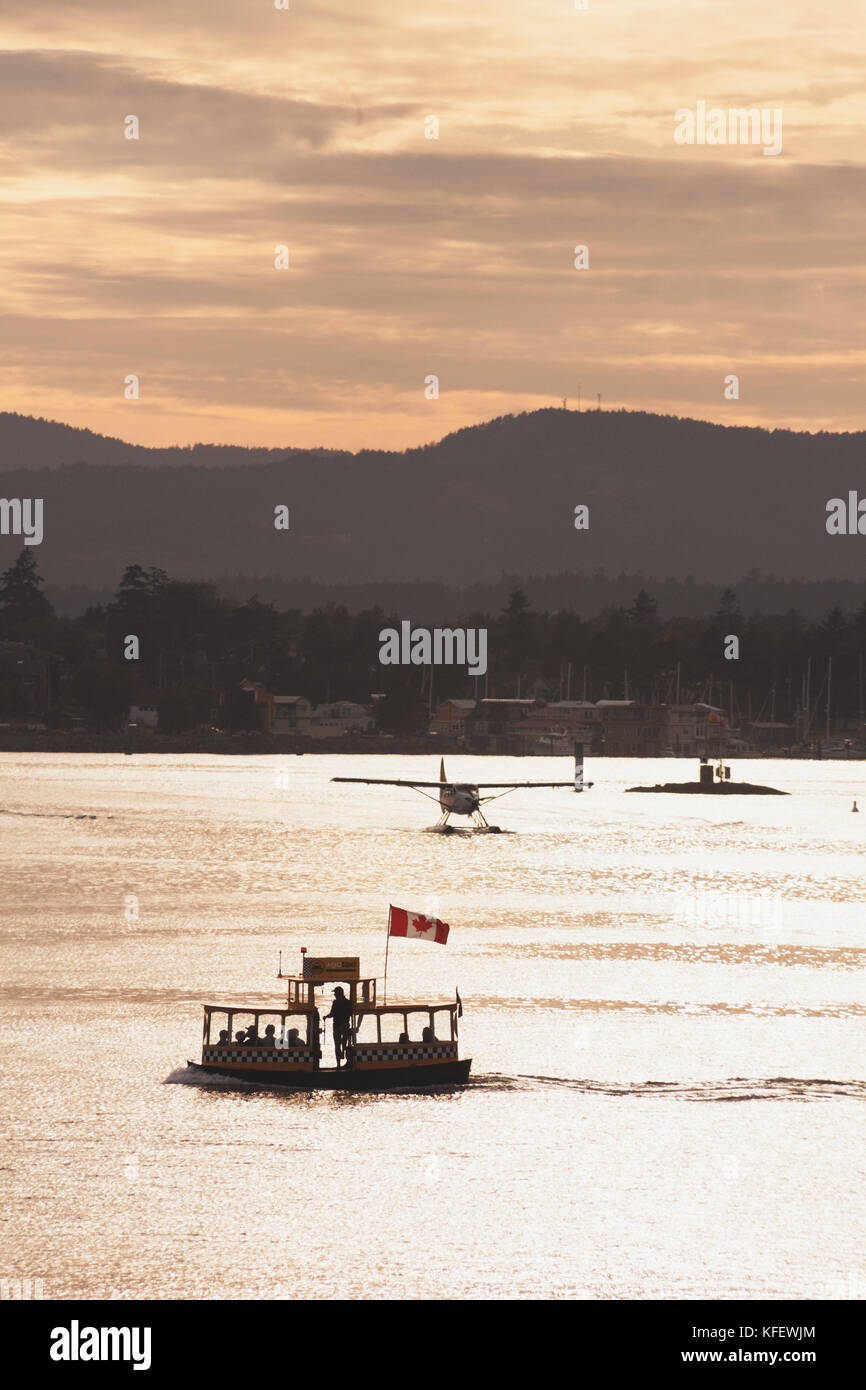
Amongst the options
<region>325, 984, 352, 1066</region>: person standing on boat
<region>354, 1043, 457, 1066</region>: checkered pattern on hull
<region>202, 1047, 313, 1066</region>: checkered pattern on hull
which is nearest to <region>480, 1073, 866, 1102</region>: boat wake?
<region>354, 1043, 457, 1066</region>: checkered pattern on hull

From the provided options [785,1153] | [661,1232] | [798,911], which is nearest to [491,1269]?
[661,1232]

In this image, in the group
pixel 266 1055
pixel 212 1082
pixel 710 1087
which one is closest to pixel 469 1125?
pixel 266 1055

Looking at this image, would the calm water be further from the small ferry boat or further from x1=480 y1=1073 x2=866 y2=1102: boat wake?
the small ferry boat

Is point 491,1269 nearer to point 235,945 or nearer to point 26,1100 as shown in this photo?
point 26,1100

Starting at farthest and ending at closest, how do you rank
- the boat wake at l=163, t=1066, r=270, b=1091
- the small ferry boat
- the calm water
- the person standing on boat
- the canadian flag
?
the canadian flag, the person standing on boat, the small ferry boat, the boat wake at l=163, t=1066, r=270, b=1091, the calm water

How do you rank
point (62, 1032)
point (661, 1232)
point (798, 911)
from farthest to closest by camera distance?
1. point (798, 911)
2. point (62, 1032)
3. point (661, 1232)

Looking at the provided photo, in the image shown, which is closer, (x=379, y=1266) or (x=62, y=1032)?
(x=379, y=1266)

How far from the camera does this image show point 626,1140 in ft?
167

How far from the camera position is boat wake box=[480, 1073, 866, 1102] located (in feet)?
184

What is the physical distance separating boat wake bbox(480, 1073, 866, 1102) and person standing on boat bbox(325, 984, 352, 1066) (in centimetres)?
464

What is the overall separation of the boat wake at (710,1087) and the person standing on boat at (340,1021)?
4.64 m

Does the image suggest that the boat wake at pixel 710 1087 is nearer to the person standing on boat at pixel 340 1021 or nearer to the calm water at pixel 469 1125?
the calm water at pixel 469 1125
